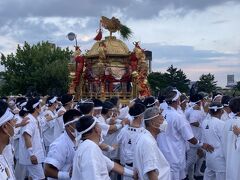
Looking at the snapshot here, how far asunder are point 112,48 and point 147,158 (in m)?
17.3

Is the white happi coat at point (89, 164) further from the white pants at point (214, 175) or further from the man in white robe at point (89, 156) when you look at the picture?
the white pants at point (214, 175)

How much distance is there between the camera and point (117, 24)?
2344 cm

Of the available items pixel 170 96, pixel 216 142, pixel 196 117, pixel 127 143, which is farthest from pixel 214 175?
pixel 196 117

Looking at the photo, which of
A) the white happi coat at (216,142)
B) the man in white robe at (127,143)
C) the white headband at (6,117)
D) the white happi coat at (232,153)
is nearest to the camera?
the white headband at (6,117)

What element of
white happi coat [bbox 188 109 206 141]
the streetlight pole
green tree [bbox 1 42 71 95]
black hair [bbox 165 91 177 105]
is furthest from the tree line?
black hair [bbox 165 91 177 105]

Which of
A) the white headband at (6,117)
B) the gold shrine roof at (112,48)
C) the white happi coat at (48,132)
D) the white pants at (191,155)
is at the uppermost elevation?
the gold shrine roof at (112,48)

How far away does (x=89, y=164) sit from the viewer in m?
4.81

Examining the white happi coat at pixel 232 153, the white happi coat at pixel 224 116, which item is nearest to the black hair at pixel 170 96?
the white happi coat at pixel 224 116

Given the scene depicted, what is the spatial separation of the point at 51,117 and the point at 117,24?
43.6 feet

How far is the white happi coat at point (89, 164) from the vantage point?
481 centimetres

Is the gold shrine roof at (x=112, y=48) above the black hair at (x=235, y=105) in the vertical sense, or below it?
above

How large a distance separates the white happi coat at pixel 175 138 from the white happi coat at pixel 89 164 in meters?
3.62

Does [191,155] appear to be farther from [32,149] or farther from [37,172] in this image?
[32,149]

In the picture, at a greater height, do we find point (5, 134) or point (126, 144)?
point (5, 134)
